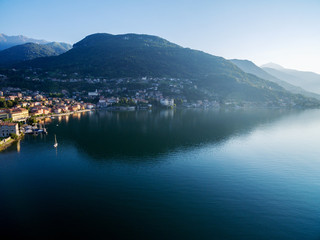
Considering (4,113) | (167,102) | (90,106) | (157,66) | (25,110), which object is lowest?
(90,106)

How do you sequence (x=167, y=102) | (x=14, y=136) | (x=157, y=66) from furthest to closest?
(x=157, y=66)
(x=167, y=102)
(x=14, y=136)

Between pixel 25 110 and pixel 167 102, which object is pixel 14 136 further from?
pixel 167 102

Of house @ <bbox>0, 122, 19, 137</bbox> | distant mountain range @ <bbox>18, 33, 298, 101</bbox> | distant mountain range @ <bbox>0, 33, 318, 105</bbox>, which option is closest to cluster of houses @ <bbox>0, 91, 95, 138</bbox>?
house @ <bbox>0, 122, 19, 137</bbox>

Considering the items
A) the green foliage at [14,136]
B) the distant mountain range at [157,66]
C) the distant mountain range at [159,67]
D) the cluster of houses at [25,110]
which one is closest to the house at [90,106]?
the cluster of houses at [25,110]

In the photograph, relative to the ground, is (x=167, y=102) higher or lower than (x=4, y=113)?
higher

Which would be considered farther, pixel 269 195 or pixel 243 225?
pixel 269 195

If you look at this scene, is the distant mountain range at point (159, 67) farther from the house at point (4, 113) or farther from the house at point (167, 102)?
the house at point (4, 113)

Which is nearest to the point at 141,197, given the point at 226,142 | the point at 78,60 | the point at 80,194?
the point at 80,194

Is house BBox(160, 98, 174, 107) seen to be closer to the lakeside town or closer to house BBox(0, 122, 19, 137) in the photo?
the lakeside town

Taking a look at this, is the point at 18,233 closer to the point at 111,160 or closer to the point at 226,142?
the point at 111,160

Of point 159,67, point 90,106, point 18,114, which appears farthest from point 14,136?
point 159,67
